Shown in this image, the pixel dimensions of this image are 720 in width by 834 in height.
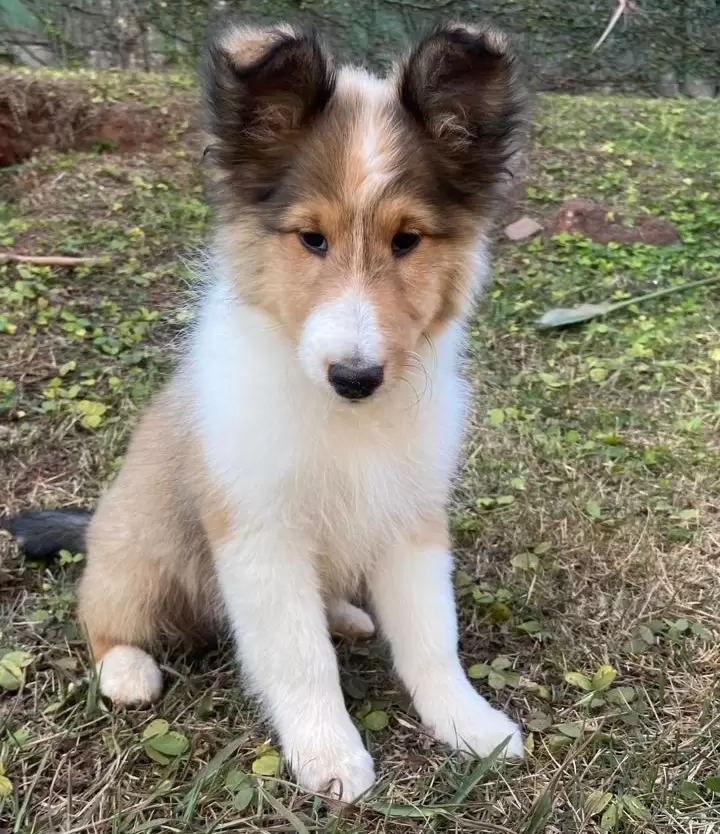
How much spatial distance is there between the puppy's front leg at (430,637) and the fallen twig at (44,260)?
3531 millimetres

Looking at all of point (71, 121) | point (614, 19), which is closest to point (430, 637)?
point (71, 121)

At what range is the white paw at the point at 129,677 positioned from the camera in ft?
8.84

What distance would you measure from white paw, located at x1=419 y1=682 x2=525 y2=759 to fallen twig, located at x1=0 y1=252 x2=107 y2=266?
3.86m

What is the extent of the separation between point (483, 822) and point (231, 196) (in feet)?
5.97

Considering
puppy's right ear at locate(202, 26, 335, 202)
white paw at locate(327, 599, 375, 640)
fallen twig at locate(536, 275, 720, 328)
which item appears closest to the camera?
puppy's right ear at locate(202, 26, 335, 202)

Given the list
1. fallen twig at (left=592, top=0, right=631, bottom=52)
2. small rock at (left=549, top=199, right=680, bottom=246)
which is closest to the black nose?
small rock at (left=549, top=199, right=680, bottom=246)

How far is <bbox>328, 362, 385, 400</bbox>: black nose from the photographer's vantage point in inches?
79.2

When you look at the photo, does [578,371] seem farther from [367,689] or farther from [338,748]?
[338,748]

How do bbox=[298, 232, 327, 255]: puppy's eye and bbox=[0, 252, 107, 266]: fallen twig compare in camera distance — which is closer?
bbox=[298, 232, 327, 255]: puppy's eye

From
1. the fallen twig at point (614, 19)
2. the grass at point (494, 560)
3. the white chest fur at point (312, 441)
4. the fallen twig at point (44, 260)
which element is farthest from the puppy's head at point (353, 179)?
the fallen twig at point (614, 19)

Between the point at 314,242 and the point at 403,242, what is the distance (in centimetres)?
23

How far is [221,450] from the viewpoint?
8.05 ft

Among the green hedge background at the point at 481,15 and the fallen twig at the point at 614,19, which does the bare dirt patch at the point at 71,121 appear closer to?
the green hedge background at the point at 481,15

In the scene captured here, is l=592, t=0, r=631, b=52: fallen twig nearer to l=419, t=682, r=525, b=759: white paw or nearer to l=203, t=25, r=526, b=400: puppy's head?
l=203, t=25, r=526, b=400: puppy's head
